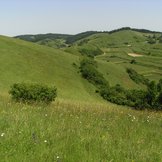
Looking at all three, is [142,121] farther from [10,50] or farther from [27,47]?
[27,47]

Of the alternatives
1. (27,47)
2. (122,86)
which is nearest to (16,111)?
(27,47)

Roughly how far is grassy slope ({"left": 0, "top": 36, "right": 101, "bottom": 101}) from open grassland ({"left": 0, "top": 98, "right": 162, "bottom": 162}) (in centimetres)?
7101

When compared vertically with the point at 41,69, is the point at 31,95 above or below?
above

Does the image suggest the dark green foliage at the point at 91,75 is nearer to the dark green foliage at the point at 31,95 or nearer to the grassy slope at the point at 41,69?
the grassy slope at the point at 41,69

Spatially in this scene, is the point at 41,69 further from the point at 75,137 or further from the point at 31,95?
the point at 75,137

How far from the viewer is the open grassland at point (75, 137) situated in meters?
6.92

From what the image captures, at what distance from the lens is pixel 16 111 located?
10336 millimetres

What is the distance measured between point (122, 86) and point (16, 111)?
109690mm

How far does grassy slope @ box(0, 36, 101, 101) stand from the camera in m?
89.3

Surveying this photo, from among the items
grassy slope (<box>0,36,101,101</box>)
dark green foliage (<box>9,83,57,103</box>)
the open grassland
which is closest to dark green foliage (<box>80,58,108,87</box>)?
grassy slope (<box>0,36,101,101</box>)

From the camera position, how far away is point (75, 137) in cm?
792

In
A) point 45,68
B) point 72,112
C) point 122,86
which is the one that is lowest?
point 122,86

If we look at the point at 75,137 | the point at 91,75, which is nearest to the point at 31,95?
the point at 75,137

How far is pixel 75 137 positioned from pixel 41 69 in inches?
3586
